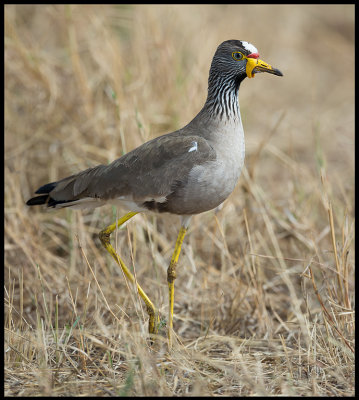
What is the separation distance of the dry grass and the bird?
292 mm

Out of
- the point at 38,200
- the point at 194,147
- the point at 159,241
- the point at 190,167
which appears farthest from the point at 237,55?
the point at 159,241

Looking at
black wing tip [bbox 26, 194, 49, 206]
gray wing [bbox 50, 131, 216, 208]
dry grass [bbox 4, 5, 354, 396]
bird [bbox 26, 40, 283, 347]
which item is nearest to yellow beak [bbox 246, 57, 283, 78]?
bird [bbox 26, 40, 283, 347]

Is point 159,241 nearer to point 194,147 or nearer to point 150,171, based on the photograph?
point 150,171

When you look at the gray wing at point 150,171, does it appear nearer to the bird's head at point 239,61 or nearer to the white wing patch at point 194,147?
the white wing patch at point 194,147

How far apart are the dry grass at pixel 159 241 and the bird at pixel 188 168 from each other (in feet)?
0.96

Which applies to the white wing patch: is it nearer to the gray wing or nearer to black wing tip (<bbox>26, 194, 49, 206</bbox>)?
the gray wing

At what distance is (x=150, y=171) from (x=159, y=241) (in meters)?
1.37

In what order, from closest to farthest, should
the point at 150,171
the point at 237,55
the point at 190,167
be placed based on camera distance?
1. the point at 190,167
2. the point at 150,171
3. the point at 237,55

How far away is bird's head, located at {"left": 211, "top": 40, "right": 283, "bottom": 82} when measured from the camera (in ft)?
11.3

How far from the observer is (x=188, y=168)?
Answer: 325cm

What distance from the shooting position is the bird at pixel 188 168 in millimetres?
3238

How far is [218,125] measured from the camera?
3396 millimetres

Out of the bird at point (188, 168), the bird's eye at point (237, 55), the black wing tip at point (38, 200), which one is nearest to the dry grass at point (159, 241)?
the bird at point (188, 168)

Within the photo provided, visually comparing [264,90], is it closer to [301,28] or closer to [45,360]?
[301,28]
